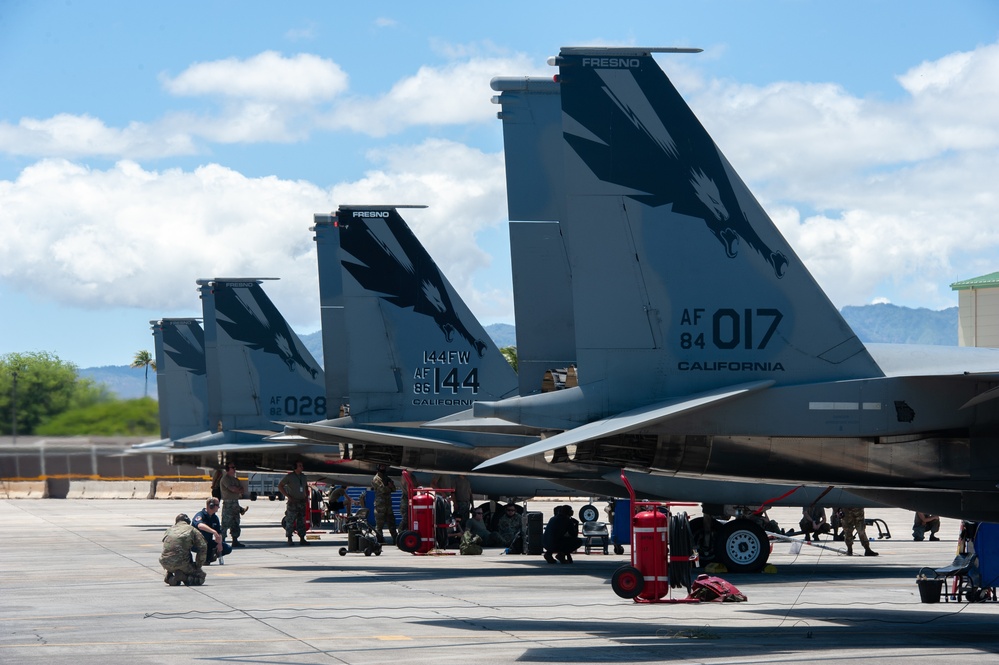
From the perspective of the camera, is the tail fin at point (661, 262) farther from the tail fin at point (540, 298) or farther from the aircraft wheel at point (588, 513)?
the aircraft wheel at point (588, 513)

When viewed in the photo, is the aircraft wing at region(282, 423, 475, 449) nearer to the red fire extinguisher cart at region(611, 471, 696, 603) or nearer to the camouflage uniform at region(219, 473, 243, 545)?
the camouflage uniform at region(219, 473, 243, 545)

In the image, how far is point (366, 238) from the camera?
84.8 ft

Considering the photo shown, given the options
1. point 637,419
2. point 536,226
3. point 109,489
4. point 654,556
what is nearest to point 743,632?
point 654,556

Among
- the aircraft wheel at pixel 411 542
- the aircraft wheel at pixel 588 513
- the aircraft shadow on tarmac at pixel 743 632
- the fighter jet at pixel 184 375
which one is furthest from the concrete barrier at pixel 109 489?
the aircraft shadow on tarmac at pixel 743 632

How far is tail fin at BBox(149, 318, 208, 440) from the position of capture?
51.0 metres

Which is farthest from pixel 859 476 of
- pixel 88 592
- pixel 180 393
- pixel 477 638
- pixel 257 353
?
pixel 180 393

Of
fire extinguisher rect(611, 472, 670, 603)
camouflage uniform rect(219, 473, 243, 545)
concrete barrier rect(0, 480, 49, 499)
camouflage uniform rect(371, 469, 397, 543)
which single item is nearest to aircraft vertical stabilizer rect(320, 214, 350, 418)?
camouflage uniform rect(371, 469, 397, 543)

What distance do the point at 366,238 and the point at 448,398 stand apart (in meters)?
3.75

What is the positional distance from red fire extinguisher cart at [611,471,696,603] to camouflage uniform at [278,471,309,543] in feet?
47.6

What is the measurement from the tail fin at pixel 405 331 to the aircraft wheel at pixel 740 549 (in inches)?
239

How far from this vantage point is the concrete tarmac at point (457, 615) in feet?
41.8

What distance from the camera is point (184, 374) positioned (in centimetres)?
5125

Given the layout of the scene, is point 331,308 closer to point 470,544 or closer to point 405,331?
point 405,331

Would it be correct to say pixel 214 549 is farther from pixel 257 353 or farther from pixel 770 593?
pixel 257 353
